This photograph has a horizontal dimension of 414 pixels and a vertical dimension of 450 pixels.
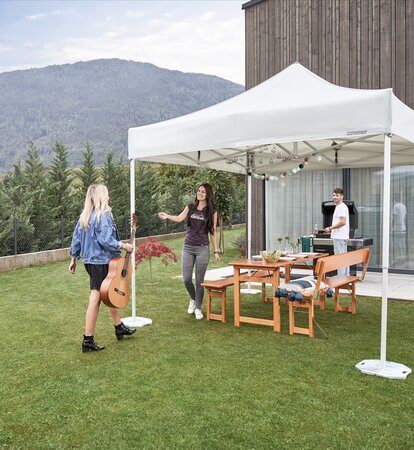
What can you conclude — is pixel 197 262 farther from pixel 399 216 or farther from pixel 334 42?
pixel 334 42

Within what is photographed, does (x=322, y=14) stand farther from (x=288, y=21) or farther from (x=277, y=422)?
(x=277, y=422)

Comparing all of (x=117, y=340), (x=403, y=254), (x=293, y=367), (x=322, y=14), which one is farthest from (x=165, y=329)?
(x=322, y=14)

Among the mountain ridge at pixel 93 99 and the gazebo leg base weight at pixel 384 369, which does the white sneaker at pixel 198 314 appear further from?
the mountain ridge at pixel 93 99

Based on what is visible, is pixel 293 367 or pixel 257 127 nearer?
pixel 293 367

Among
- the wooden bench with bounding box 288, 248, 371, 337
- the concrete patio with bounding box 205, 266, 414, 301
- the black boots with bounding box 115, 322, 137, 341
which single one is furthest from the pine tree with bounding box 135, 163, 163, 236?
the black boots with bounding box 115, 322, 137, 341

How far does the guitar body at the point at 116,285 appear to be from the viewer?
197 inches

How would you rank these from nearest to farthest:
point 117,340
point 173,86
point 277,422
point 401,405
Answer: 1. point 277,422
2. point 401,405
3. point 117,340
4. point 173,86

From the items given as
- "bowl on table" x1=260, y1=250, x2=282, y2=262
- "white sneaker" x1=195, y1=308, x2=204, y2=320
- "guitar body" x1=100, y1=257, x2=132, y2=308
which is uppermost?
A: "bowl on table" x1=260, y1=250, x2=282, y2=262

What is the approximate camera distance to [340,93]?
16.6 feet

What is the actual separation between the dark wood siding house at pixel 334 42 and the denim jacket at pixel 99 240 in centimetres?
759

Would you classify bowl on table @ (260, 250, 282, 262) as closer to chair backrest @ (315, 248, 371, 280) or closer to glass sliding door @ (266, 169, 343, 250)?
chair backrest @ (315, 248, 371, 280)

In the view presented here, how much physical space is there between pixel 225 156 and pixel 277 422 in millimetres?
4662

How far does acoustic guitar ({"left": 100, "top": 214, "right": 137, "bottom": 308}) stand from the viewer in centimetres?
500

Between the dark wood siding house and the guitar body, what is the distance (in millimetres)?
7451
